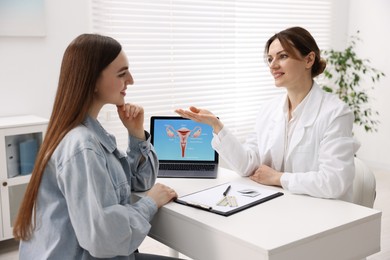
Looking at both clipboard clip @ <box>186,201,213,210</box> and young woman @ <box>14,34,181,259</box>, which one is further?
clipboard clip @ <box>186,201,213,210</box>

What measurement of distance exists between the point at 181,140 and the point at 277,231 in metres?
0.93

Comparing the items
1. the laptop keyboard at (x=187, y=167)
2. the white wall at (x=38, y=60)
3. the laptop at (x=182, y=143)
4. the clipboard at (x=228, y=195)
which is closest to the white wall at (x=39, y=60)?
the white wall at (x=38, y=60)

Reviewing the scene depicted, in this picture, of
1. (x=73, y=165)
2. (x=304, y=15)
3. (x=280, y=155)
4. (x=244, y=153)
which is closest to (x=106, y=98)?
(x=73, y=165)

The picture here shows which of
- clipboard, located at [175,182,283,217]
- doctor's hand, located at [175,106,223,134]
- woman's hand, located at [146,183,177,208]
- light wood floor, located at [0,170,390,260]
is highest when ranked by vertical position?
doctor's hand, located at [175,106,223,134]

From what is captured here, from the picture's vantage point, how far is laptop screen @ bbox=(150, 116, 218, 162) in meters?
2.23

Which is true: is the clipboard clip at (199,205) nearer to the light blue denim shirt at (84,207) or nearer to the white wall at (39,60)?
the light blue denim shirt at (84,207)

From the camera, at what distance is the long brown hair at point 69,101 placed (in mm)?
1377

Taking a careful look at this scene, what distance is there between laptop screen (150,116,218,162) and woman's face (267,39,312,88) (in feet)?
1.43

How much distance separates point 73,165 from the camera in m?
1.30

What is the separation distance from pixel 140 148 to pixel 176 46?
231 cm

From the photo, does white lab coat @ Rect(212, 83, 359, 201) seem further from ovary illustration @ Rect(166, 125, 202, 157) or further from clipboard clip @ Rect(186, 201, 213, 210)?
clipboard clip @ Rect(186, 201, 213, 210)

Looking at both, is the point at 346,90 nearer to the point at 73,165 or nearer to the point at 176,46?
the point at 176,46

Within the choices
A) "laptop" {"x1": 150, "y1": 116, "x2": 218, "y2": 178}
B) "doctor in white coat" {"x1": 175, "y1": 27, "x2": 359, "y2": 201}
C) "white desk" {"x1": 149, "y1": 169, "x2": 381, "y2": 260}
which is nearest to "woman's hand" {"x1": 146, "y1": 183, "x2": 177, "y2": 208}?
"white desk" {"x1": 149, "y1": 169, "x2": 381, "y2": 260}

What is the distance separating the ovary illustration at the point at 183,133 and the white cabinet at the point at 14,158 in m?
1.22
